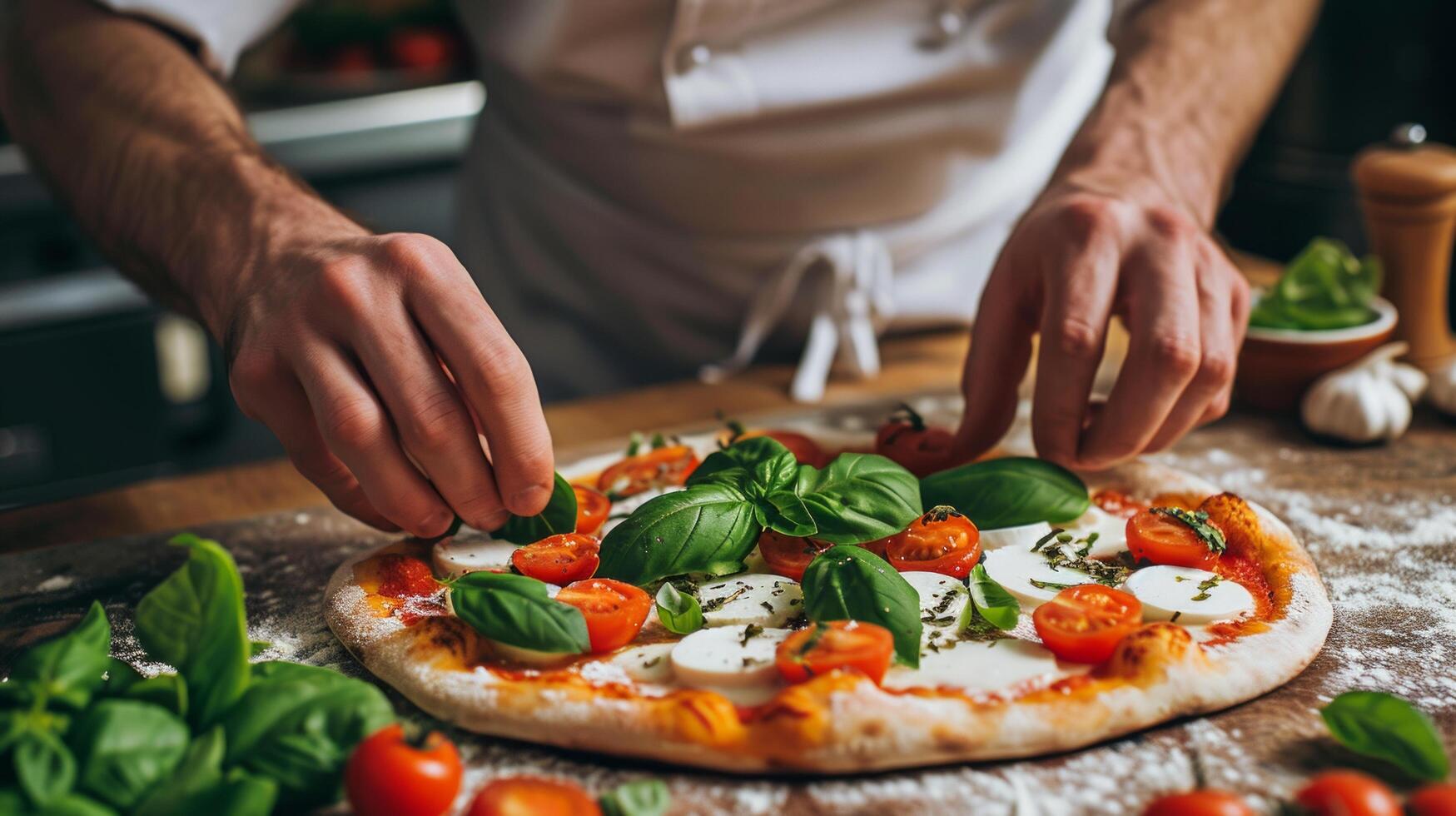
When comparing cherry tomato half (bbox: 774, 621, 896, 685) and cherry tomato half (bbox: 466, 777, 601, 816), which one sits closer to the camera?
cherry tomato half (bbox: 466, 777, 601, 816)

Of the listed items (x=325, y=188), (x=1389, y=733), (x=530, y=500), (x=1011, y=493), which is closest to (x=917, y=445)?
(x=1011, y=493)

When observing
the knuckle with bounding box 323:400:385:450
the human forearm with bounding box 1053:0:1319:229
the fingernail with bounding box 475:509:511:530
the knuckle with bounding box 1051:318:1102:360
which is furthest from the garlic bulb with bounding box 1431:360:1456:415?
the knuckle with bounding box 323:400:385:450

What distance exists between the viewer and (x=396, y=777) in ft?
2.91

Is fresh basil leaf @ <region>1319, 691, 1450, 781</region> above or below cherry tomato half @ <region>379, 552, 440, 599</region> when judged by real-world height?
above

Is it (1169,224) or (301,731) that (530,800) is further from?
(1169,224)

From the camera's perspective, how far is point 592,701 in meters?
1.03

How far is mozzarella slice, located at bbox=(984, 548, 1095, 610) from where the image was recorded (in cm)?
119

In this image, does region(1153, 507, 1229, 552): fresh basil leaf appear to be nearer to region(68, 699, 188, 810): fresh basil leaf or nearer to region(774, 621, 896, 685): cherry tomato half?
Answer: region(774, 621, 896, 685): cherry tomato half

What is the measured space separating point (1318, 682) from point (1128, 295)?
1.48ft

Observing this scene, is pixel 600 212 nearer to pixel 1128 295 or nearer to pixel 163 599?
pixel 1128 295

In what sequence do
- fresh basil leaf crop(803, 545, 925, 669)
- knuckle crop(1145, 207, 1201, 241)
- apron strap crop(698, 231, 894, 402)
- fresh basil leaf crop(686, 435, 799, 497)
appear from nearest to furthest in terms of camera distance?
fresh basil leaf crop(803, 545, 925, 669)
fresh basil leaf crop(686, 435, 799, 497)
knuckle crop(1145, 207, 1201, 241)
apron strap crop(698, 231, 894, 402)

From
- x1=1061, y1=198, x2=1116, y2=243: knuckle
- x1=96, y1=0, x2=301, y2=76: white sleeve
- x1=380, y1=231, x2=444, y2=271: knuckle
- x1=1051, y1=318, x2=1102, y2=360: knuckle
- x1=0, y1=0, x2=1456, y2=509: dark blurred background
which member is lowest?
x1=0, y1=0, x2=1456, y2=509: dark blurred background

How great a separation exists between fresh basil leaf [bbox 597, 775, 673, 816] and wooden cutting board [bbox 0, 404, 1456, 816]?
0.16ft

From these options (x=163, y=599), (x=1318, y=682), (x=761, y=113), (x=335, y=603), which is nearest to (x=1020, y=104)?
(x=761, y=113)
